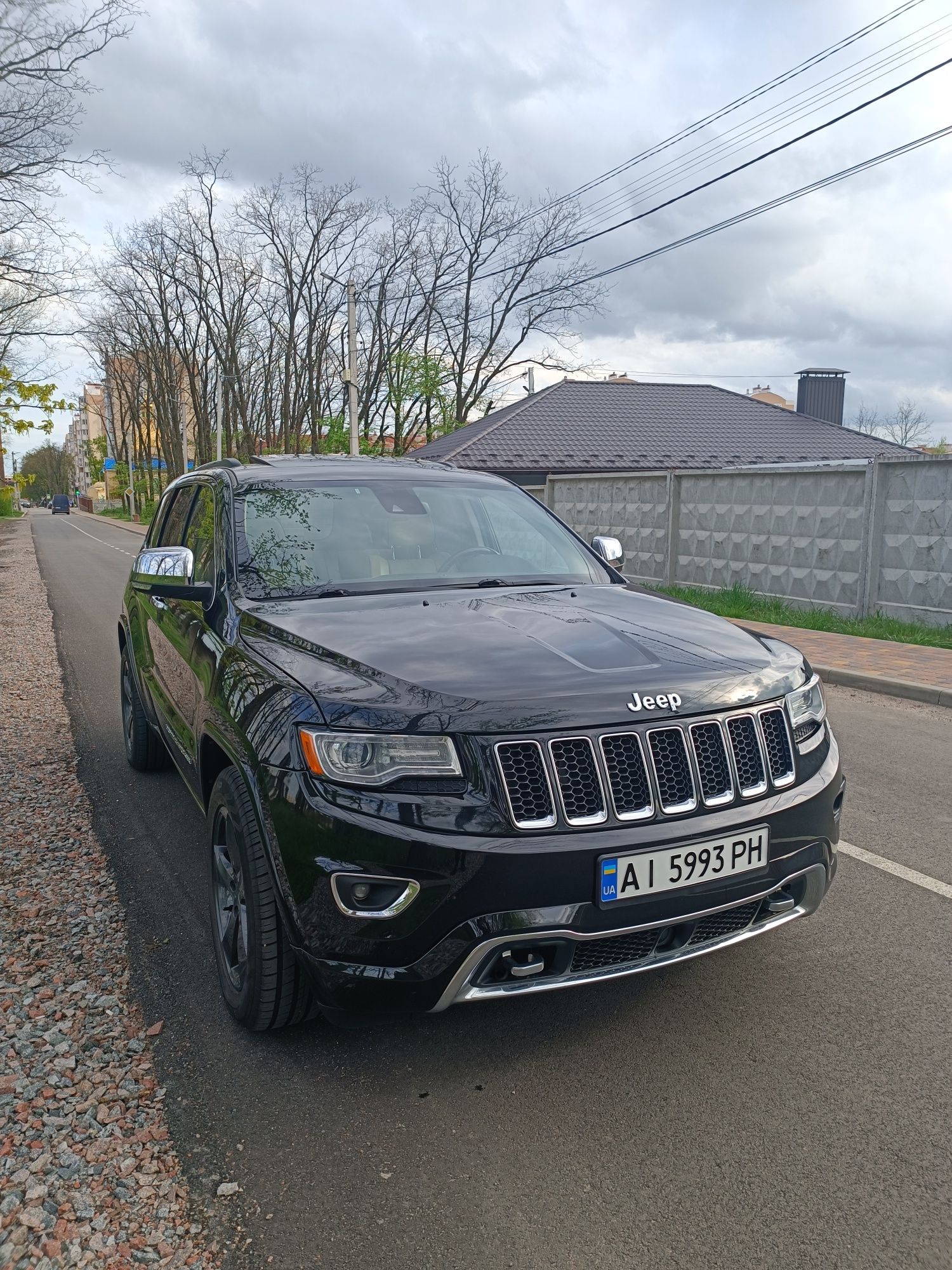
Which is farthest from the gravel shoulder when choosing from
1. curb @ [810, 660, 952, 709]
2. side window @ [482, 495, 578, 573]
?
curb @ [810, 660, 952, 709]

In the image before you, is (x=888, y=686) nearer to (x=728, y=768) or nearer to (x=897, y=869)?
(x=897, y=869)

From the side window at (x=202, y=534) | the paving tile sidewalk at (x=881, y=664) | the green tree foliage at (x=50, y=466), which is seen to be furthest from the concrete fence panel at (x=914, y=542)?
the green tree foliage at (x=50, y=466)

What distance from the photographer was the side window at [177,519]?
484cm

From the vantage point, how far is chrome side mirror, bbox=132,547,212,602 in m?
3.67

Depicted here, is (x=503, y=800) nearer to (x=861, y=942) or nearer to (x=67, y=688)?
(x=861, y=942)

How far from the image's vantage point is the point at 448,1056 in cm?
286

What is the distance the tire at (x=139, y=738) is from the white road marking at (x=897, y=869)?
363cm

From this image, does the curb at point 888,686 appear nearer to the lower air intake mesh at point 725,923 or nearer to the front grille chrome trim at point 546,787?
the lower air intake mesh at point 725,923

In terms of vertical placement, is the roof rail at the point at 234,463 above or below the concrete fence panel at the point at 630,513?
above

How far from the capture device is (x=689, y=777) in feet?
8.45

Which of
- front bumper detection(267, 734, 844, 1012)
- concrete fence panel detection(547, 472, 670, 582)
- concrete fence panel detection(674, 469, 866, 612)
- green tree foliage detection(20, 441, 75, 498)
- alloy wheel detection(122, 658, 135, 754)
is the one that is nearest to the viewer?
front bumper detection(267, 734, 844, 1012)

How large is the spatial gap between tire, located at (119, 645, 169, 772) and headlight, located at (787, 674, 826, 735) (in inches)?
145

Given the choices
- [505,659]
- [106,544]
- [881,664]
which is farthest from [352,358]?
[505,659]

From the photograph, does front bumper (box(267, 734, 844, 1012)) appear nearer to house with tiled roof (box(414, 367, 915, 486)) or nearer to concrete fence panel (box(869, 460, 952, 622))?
concrete fence panel (box(869, 460, 952, 622))
